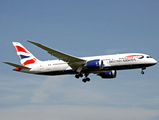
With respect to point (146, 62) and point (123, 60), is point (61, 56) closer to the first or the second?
point (123, 60)

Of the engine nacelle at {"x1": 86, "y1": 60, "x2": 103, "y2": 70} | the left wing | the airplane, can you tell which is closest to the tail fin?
the airplane

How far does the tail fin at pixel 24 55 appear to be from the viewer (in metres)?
48.0

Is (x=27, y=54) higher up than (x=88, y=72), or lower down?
higher up

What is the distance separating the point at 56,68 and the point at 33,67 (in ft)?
14.4

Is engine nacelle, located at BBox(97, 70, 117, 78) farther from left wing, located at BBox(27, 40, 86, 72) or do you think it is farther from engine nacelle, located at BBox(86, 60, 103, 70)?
engine nacelle, located at BBox(86, 60, 103, 70)

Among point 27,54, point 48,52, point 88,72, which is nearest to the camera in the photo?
point 48,52

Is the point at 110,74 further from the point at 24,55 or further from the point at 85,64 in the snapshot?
the point at 24,55

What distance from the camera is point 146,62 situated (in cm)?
4091

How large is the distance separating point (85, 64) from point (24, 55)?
1276cm

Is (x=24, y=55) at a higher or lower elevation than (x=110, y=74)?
higher

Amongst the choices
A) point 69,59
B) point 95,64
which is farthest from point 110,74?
point 69,59

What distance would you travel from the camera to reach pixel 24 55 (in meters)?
49.2

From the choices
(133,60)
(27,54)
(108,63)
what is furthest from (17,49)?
(133,60)

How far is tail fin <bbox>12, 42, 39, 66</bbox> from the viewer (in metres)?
48.0
